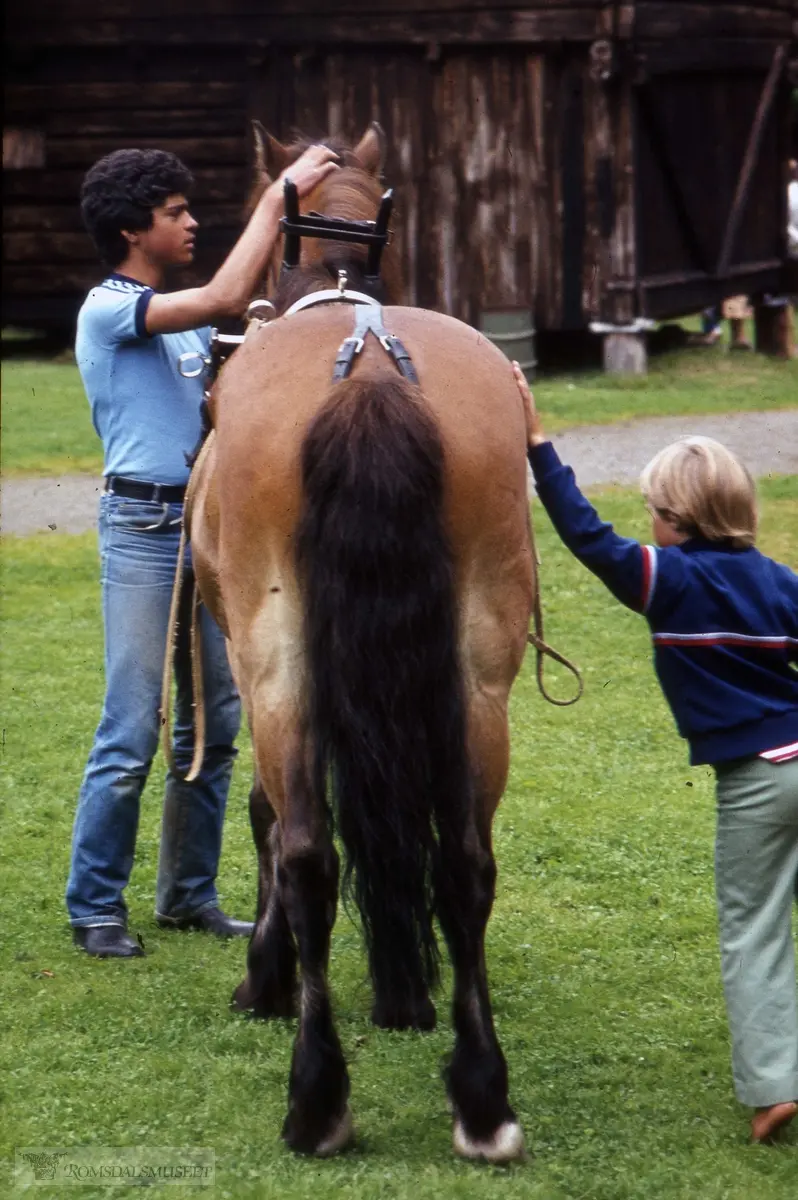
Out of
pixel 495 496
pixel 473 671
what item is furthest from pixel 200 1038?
pixel 495 496

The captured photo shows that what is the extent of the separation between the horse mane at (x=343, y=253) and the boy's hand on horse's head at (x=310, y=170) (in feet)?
0.06

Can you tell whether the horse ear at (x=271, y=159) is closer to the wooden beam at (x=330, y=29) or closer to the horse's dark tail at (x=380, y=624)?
the horse's dark tail at (x=380, y=624)

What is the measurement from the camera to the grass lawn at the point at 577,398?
13.1 m

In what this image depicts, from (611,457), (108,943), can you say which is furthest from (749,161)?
(108,943)

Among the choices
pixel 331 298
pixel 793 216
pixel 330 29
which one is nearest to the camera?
pixel 331 298

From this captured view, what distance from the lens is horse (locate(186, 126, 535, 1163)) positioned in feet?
11.1

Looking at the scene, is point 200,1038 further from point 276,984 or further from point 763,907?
point 763,907

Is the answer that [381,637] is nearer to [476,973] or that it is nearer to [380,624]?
[380,624]

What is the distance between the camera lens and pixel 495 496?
3.55 meters

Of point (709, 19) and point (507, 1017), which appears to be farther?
point (709, 19)

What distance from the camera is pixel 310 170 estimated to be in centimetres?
440

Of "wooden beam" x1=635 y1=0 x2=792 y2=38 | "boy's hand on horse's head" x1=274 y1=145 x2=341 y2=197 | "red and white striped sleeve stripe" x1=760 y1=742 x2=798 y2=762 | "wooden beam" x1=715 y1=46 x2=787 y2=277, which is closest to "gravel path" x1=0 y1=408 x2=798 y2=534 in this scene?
"wooden beam" x1=715 y1=46 x2=787 y2=277

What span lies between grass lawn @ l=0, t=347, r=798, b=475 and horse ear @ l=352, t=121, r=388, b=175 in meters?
8.07

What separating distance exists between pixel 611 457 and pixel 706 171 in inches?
238
